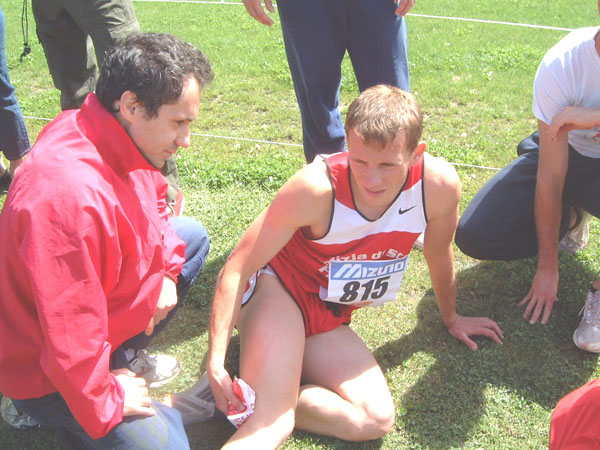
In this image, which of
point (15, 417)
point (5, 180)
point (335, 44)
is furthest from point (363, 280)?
point (5, 180)

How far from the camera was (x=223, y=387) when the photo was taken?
221cm

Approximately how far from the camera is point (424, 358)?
2.77 metres

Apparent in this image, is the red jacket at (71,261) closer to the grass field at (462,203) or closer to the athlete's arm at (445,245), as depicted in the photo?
the grass field at (462,203)

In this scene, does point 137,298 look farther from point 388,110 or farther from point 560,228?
point 560,228

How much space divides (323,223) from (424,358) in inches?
35.3

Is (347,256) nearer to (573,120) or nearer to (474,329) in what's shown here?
(474,329)

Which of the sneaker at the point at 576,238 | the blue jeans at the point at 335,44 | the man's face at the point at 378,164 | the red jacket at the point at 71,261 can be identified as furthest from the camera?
the sneaker at the point at 576,238

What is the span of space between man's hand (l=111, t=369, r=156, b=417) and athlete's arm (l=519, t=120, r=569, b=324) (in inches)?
74.1

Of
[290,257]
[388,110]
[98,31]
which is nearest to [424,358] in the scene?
[290,257]

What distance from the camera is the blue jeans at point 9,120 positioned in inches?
144

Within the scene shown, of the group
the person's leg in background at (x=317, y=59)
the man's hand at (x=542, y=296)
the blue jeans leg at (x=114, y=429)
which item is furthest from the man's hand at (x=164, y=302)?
the man's hand at (x=542, y=296)

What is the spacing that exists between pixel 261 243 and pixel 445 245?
31.2 inches

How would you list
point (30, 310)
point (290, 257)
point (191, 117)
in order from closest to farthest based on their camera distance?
point (30, 310)
point (191, 117)
point (290, 257)

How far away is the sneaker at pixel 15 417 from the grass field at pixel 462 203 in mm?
37
